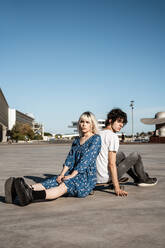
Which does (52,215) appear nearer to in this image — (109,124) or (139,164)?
(109,124)

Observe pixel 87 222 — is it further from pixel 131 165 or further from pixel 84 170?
pixel 131 165

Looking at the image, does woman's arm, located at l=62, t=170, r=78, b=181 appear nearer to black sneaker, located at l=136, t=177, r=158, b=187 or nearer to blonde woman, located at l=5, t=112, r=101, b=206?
blonde woman, located at l=5, t=112, r=101, b=206

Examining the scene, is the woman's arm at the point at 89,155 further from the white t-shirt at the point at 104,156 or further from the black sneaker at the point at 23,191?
the black sneaker at the point at 23,191

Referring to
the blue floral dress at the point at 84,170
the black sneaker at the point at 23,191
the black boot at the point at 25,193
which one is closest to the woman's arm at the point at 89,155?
the blue floral dress at the point at 84,170

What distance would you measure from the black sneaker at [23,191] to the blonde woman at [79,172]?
5 cm

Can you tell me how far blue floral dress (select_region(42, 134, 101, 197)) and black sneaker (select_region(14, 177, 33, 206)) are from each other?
1.35ft

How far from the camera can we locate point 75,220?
10.9 feet

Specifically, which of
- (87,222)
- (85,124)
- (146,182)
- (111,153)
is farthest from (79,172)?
(146,182)

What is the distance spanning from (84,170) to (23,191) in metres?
0.91

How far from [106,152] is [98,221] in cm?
150

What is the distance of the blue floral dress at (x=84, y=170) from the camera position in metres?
4.21

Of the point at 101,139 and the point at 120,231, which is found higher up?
the point at 101,139

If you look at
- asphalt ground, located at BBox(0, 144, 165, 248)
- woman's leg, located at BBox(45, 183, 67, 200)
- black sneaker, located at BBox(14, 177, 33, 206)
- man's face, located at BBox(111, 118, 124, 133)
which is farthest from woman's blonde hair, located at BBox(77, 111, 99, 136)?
black sneaker, located at BBox(14, 177, 33, 206)

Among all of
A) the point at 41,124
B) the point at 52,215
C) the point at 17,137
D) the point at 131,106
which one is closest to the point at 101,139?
the point at 52,215
